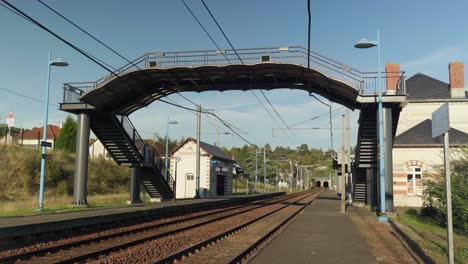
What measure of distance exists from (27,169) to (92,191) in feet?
30.3

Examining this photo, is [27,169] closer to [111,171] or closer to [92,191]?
[92,191]

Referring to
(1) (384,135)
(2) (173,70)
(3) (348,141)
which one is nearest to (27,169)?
(2) (173,70)

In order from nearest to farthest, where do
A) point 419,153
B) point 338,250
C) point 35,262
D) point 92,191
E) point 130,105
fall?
point 35,262 → point 338,250 → point 130,105 → point 419,153 → point 92,191

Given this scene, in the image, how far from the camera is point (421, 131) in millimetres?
38000

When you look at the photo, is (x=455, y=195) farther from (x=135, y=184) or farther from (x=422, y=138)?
(x=135, y=184)

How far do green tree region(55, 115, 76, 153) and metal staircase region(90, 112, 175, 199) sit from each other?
99.2 feet

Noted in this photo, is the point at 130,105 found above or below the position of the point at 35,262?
above

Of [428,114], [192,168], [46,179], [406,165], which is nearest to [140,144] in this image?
[46,179]

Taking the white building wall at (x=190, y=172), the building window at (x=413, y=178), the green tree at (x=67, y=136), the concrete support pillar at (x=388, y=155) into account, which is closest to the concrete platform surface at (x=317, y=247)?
the concrete support pillar at (x=388, y=155)

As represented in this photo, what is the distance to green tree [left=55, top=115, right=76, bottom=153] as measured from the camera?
59469 millimetres

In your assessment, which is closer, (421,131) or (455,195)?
(455,195)

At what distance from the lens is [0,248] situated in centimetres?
1138

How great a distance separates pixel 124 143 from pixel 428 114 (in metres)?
29.4

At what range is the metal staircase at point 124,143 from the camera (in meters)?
28.8
